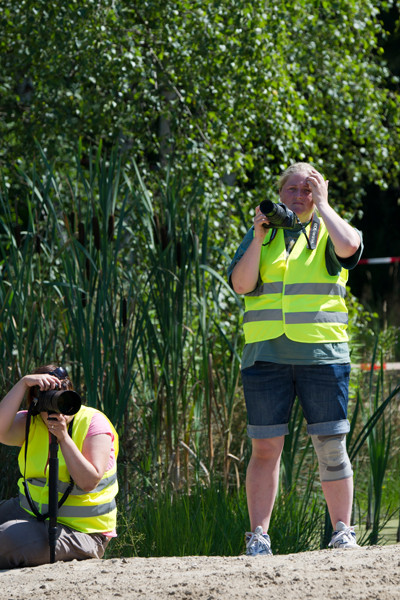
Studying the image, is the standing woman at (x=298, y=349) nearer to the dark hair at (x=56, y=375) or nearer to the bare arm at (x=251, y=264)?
the bare arm at (x=251, y=264)

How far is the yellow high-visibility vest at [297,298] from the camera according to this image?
3223 millimetres

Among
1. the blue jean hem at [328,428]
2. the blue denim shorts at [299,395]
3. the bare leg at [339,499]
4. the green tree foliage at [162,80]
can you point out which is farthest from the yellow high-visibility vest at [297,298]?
the green tree foliage at [162,80]

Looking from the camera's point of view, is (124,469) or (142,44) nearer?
(124,469)

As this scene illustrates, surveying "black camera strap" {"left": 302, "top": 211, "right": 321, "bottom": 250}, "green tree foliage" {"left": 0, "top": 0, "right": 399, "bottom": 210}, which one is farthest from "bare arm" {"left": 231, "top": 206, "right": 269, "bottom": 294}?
"green tree foliage" {"left": 0, "top": 0, "right": 399, "bottom": 210}

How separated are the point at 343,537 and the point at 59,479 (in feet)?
3.10

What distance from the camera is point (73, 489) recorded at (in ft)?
10.6

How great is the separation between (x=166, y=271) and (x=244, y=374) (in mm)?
772

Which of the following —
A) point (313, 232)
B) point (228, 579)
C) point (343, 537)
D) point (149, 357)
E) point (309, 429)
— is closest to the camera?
point (228, 579)

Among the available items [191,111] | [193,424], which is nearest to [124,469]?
[193,424]

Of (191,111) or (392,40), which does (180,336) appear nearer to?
(191,111)

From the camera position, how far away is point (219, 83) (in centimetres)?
700

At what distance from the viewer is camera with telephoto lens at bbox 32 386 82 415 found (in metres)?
3.10

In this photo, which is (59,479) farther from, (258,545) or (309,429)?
(309,429)

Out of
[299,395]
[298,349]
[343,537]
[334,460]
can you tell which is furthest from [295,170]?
[343,537]
